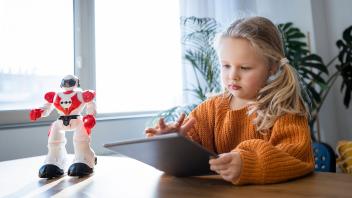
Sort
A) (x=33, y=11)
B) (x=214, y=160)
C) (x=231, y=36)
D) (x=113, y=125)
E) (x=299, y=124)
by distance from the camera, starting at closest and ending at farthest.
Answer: (x=214, y=160), (x=299, y=124), (x=231, y=36), (x=33, y=11), (x=113, y=125)

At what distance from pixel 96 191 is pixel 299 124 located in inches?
17.1

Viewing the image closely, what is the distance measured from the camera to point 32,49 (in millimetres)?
1477

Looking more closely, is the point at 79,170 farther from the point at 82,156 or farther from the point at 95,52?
the point at 95,52

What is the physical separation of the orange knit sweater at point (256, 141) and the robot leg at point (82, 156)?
0.28 meters

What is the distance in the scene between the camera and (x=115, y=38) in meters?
1.85

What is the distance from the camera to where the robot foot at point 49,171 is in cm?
66

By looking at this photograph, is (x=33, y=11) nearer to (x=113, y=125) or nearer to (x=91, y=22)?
(x=91, y=22)

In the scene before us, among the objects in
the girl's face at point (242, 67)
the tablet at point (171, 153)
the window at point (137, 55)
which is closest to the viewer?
the tablet at point (171, 153)

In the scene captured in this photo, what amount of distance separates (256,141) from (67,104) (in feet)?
1.37

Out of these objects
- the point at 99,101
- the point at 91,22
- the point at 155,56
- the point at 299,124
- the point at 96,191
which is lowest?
the point at 96,191

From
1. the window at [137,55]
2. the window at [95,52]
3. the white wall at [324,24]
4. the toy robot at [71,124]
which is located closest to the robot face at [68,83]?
the toy robot at [71,124]

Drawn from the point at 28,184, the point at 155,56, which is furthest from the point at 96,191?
the point at 155,56

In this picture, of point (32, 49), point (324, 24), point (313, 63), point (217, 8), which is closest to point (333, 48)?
point (324, 24)

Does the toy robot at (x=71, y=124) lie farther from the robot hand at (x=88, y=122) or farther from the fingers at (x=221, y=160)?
the fingers at (x=221, y=160)
